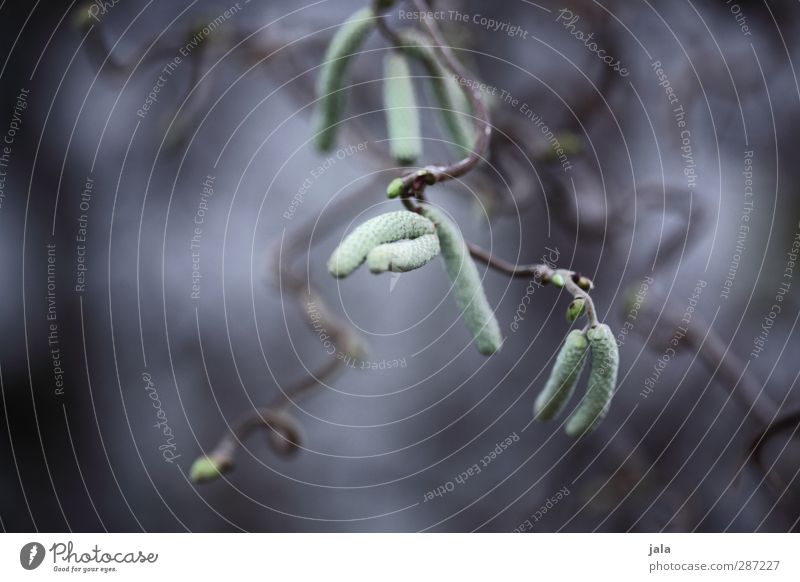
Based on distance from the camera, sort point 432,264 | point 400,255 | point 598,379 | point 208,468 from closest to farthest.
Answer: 1. point 400,255
2. point 598,379
3. point 208,468
4. point 432,264

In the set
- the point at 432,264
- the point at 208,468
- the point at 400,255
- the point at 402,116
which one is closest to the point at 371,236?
the point at 400,255

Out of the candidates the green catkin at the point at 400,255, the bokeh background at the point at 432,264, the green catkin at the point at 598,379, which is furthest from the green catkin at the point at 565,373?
the bokeh background at the point at 432,264

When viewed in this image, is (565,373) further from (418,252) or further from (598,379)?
(418,252)

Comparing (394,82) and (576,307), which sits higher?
(394,82)

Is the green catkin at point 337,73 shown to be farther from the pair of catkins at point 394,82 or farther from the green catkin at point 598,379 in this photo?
the green catkin at point 598,379
